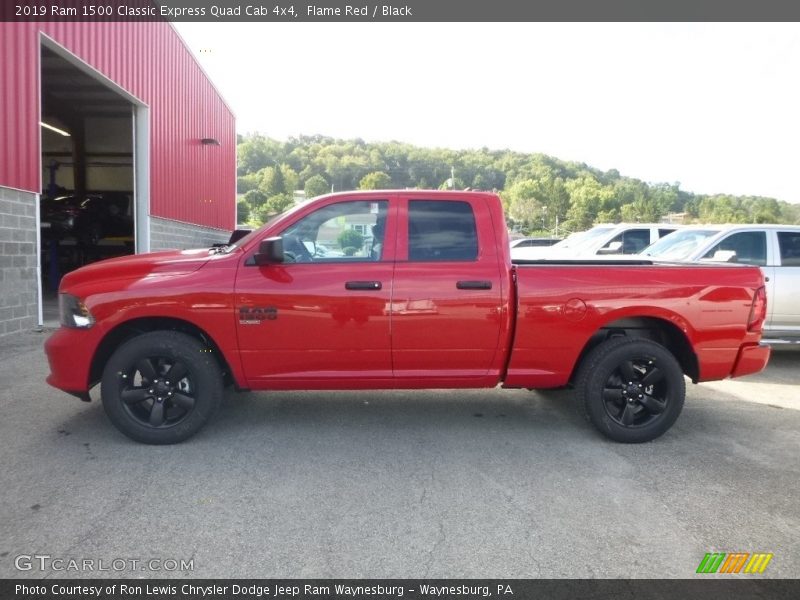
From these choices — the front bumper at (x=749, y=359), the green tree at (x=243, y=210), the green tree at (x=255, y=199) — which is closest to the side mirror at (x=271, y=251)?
the front bumper at (x=749, y=359)

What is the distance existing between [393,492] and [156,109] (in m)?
12.8

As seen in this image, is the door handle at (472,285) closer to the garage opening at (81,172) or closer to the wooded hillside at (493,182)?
the wooded hillside at (493,182)

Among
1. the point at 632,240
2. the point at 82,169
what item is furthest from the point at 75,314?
the point at 82,169

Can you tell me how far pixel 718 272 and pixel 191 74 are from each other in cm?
1555

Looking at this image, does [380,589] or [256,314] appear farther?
[256,314]

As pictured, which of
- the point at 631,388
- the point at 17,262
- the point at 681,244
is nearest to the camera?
the point at 631,388

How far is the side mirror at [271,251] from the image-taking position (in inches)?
166

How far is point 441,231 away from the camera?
4.59 m

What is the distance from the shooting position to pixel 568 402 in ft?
18.9

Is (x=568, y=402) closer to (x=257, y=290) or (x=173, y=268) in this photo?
(x=257, y=290)

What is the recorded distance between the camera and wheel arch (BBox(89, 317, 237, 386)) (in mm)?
4395

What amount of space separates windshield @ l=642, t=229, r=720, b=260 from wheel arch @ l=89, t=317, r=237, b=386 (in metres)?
A: 6.52

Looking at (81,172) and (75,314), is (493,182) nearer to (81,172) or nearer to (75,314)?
(81,172)
